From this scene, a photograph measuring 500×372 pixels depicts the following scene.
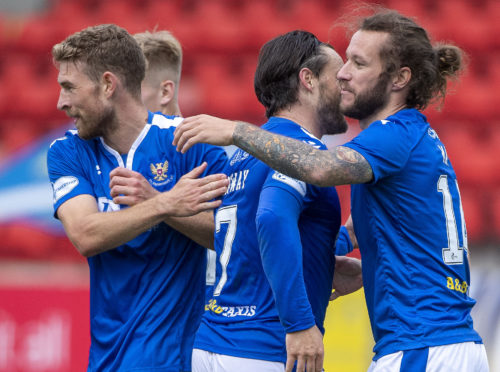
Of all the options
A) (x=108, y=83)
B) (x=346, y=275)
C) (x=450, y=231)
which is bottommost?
(x=346, y=275)

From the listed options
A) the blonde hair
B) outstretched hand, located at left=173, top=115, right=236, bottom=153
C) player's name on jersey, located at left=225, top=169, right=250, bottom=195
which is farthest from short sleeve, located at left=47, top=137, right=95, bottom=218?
the blonde hair

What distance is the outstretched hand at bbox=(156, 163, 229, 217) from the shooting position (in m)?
3.14

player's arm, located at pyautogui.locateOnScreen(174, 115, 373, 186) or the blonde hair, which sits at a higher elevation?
the blonde hair

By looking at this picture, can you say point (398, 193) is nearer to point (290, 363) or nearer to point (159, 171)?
point (290, 363)

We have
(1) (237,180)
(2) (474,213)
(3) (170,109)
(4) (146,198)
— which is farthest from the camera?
(2) (474,213)

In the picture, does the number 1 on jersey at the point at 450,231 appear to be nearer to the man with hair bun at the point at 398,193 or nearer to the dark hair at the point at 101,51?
the man with hair bun at the point at 398,193

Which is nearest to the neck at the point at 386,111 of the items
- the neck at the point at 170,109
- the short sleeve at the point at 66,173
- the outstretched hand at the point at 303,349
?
the outstretched hand at the point at 303,349

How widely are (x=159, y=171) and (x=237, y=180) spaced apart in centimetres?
51

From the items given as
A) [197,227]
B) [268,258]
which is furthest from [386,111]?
[197,227]

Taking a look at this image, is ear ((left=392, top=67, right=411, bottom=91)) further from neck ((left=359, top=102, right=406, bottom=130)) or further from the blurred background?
the blurred background

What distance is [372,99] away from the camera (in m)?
3.03

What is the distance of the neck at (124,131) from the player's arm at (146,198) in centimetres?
29

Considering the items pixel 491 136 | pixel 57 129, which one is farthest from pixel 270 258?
pixel 491 136

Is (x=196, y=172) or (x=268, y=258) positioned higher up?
(x=196, y=172)
